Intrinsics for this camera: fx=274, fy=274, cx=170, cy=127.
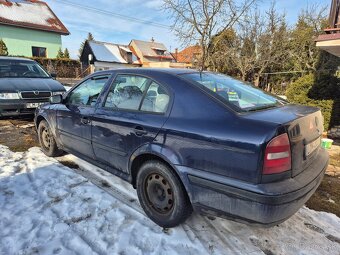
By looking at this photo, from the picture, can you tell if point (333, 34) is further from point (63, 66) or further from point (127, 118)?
point (63, 66)

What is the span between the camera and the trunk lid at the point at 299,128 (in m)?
2.18

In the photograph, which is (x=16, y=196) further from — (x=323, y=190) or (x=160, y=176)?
(x=323, y=190)

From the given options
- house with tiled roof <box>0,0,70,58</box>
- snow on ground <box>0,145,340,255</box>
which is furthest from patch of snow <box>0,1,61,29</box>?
snow on ground <box>0,145,340,255</box>

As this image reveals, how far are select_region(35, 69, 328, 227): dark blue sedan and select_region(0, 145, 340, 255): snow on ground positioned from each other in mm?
252

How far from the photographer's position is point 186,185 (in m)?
2.47

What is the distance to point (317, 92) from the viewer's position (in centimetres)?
802

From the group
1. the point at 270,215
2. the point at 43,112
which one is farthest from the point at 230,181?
the point at 43,112

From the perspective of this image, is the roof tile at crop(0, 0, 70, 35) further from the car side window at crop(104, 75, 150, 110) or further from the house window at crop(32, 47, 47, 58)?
the car side window at crop(104, 75, 150, 110)

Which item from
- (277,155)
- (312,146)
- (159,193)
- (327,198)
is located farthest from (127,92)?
(327,198)

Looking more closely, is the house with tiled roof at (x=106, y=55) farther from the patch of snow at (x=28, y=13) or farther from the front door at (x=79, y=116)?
the front door at (x=79, y=116)

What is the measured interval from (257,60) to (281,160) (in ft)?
52.6

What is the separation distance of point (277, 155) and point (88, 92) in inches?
107

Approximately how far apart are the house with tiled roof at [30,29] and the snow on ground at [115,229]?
92.3 feet

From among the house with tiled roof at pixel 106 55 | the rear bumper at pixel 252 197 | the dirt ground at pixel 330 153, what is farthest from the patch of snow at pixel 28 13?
the rear bumper at pixel 252 197
